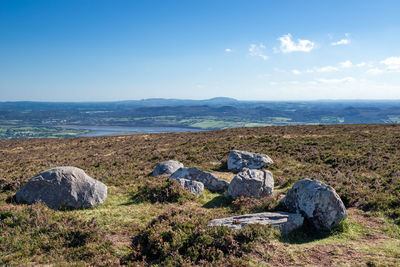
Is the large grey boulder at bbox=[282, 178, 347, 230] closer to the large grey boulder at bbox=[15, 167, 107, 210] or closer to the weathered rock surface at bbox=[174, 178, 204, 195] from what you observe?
the weathered rock surface at bbox=[174, 178, 204, 195]

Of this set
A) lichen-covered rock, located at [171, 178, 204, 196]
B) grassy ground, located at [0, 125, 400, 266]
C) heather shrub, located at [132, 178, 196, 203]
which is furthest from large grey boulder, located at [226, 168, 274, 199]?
heather shrub, located at [132, 178, 196, 203]

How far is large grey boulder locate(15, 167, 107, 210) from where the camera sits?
35.6ft

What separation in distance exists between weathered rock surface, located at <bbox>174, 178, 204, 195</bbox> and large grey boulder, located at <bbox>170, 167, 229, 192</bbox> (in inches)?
31.9

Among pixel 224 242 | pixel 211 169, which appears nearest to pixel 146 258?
pixel 224 242

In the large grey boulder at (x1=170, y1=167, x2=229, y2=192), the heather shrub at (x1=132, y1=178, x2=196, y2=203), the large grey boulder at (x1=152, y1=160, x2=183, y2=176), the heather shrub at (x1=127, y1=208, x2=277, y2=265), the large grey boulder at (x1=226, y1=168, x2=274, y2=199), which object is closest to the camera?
the heather shrub at (x1=127, y1=208, x2=277, y2=265)

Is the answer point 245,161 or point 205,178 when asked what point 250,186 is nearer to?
point 205,178

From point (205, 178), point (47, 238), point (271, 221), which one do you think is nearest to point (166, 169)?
point (205, 178)

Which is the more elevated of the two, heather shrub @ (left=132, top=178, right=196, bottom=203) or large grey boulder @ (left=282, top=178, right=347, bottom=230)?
large grey boulder @ (left=282, top=178, right=347, bottom=230)

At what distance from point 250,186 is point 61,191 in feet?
30.5

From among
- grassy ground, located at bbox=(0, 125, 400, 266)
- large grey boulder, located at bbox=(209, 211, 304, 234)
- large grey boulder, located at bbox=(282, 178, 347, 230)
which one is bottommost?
grassy ground, located at bbox=(0, 125, 400, 266)

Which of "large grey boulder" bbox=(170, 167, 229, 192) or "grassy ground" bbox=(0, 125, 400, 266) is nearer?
"grassy ground" bbox=(0, 125, 400, 266)

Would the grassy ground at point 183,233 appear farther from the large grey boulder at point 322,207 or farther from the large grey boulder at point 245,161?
the large grey boulder at point 245,161

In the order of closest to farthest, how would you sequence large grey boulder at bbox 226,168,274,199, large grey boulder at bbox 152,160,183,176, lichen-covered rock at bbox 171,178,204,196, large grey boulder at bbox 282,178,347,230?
1. large grey boulder at bbox 282,178,347,230
2. large grey boulder at bbox 226,168,274,199
3. lichen-covered rock at bbox 171,178,204,196
4. large grey boulder at bbox 152,160,183,176

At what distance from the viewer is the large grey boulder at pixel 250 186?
40.5 feet
